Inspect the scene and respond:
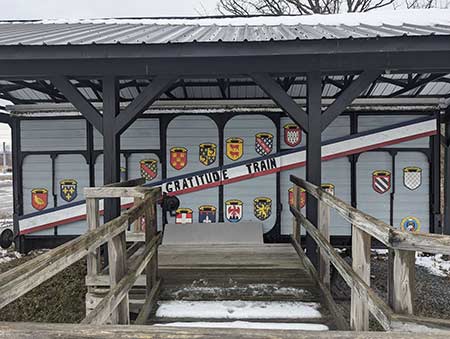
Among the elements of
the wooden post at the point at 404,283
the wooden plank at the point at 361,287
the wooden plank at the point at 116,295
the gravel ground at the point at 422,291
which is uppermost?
the wooden post at the point at 404,283

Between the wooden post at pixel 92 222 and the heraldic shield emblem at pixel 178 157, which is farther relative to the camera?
the heraldic shield emblem at pixel 178 157

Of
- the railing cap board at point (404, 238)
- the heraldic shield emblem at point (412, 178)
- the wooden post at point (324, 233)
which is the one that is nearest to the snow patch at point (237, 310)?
the wooden post at point (324, 233)

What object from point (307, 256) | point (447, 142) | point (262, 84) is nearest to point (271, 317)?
point (307, 256)

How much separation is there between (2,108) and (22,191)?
152 centimetres

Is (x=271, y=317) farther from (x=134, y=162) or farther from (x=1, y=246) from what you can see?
(x=1, y=246)

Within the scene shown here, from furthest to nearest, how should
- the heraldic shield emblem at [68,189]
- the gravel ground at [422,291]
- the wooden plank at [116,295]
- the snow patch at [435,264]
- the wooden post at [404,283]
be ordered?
the heraldic shield emblem at [68,189]
the snow patch at [435,264]
the gravel ground at [422,291]
the wooden plank at [116,295]
the wooden post at [404,283]

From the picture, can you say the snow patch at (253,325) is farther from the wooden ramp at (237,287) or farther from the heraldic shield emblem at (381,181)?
the heraldic shield emblem at (381,181)

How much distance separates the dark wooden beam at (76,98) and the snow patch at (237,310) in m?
1.95

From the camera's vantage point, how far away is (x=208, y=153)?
558cm

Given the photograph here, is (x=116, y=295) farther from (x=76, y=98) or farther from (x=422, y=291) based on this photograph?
(x=422, y=291)

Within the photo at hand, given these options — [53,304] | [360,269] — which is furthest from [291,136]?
[53,304]

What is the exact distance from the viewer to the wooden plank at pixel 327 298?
7.54 ft

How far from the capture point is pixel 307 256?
11.4 feet

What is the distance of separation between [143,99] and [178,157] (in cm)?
237
